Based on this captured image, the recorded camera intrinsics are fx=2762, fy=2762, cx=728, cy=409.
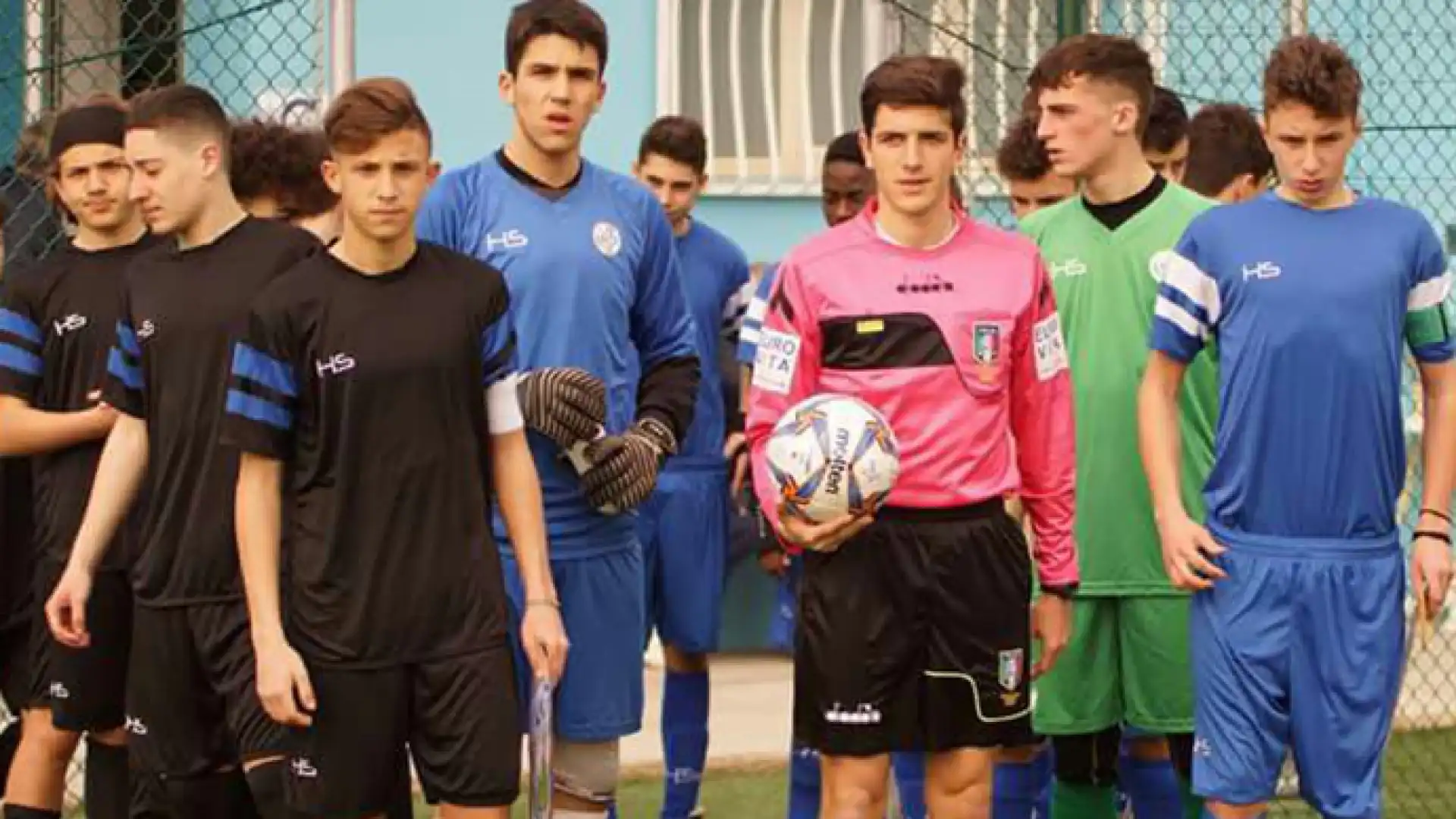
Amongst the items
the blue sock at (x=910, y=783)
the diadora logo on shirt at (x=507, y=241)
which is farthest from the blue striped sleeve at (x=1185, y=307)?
the diadora logo on shirt at (x=507, y=241)

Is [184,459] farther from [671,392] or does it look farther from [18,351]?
[671,392]

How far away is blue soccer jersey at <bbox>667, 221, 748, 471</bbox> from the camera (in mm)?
7883

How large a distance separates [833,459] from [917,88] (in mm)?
837

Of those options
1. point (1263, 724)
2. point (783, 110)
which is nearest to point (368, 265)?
point (1263, 724)

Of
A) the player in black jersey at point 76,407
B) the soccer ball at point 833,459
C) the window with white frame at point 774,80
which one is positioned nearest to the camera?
the soccer ball at point 833,459

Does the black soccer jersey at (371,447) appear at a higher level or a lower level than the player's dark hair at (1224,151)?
lower

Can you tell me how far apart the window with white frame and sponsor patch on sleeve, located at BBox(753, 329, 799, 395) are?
5.10 m

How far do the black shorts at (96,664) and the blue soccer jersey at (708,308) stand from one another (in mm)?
2039

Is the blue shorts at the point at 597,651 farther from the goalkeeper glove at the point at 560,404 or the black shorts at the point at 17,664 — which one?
the black shorts at the point at 17,664

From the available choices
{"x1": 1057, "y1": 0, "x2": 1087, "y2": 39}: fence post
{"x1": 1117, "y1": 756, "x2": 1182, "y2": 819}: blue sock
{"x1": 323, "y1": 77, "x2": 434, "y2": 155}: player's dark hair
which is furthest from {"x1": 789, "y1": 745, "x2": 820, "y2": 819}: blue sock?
{"x1": 1057, "y1": 0, "x2": 1087, "y2": 39}: fence post

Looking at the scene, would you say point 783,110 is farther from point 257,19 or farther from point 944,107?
point 944,107

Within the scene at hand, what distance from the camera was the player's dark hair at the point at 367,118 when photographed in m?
5.14

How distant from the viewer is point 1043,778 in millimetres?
6703

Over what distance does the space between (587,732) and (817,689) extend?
64cm
